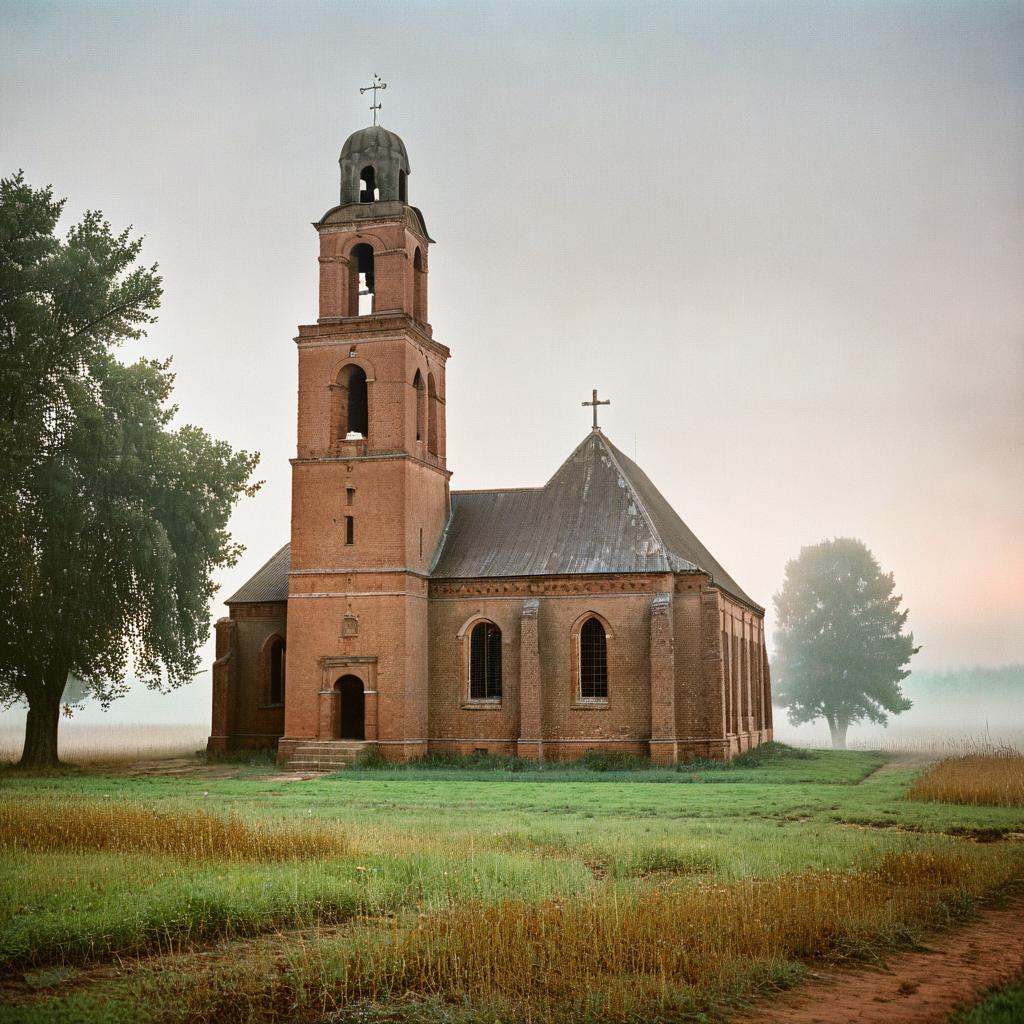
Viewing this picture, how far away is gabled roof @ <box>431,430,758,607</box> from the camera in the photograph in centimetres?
3594

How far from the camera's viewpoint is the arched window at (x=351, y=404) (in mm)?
36656

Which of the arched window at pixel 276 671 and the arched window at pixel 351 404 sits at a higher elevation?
the arched window at pixel 351 404

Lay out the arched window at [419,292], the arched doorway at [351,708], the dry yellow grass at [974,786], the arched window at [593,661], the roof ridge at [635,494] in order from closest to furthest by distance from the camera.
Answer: the dry yellow grass at [974,786], the arched window at [593,661], the roof ridge at [635,494], the arched doorway at [351,708], the arched window at [419,292]

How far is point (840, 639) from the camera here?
6412 cm

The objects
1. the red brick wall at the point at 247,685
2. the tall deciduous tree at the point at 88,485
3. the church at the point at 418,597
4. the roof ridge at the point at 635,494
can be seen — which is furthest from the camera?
the red brick wall at the point at 247,685

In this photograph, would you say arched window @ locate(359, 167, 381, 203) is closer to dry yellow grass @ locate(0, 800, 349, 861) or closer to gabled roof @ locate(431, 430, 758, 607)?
gabled roof @ locate(431, 430, 758, 607)

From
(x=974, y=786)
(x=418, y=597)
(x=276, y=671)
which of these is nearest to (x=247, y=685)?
(x=276, y=671)

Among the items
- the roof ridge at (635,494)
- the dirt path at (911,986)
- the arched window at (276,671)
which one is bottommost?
the dirt path at (911,986)

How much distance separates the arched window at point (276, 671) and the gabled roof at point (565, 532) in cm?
165

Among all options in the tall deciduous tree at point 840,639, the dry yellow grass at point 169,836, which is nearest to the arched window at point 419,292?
the dry yellow grass at point 169,836

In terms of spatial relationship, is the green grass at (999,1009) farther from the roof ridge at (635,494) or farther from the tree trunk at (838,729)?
the tree trunk at (838,729)

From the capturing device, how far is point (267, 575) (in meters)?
40.2

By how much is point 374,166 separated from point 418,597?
14.5 m

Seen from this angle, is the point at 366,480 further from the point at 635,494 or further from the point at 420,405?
the point at 635,494
